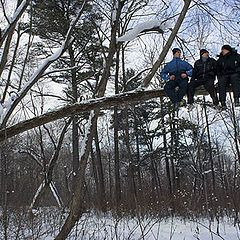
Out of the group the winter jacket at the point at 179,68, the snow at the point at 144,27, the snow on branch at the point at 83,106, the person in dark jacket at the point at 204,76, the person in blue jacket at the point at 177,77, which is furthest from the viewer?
the snow at the point at 144,27

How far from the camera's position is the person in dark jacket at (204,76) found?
4109 mm

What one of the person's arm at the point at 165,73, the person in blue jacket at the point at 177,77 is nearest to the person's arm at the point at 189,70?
the person in blue jacket at the point at 177,77

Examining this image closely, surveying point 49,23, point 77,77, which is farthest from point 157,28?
point 77,77

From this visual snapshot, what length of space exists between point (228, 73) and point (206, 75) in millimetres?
325

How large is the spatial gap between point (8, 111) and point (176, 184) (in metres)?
14.0

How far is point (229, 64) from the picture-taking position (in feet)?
13.4

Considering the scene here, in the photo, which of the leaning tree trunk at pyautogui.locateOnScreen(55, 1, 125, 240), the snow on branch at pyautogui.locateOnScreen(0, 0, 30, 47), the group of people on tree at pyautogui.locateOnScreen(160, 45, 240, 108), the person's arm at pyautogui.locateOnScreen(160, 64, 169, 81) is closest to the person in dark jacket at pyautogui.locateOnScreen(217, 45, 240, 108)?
the group of people on tree at pyautogui.locateOnScreen(160, 45, 240, 108)

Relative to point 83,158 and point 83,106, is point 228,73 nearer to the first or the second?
point 83,106

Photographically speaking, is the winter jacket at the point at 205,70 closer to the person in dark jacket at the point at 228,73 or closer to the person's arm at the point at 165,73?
the person in dark jacket at the point at 228,73

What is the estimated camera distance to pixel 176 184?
17234mm

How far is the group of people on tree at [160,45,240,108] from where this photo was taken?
158 inches

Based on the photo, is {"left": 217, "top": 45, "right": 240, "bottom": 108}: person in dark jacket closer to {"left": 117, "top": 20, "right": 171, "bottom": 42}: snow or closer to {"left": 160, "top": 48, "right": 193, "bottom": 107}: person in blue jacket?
{"left": 160, "top": 48, "right": 193, "bottom": 107}: person in blue jacket

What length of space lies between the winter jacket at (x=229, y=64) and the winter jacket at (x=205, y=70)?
0.08 metres

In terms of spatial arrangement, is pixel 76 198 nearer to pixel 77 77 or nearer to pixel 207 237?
pixel 207 237
